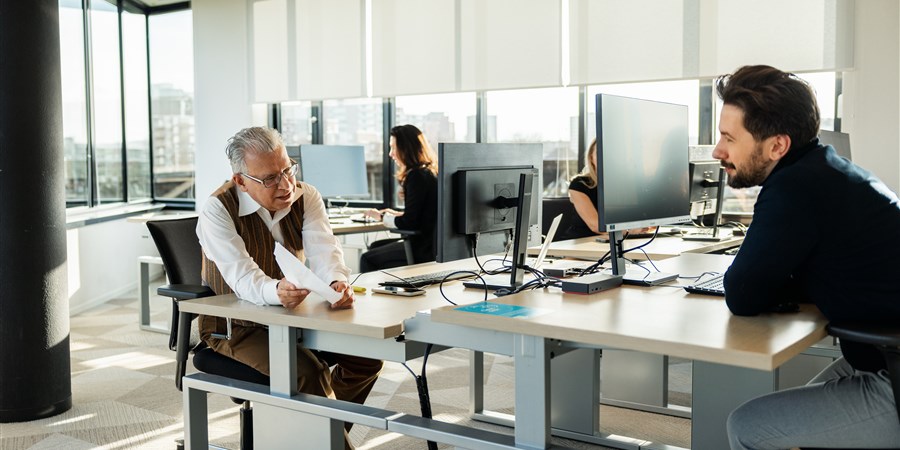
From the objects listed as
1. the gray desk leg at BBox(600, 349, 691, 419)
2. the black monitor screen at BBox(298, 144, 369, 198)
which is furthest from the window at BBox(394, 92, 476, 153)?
the gray desk leg at BBox(600, 349, 691, 419)

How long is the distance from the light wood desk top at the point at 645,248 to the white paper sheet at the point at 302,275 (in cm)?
121

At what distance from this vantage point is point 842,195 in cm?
179

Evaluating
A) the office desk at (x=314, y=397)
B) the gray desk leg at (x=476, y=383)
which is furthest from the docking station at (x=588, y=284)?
the gray desk leg at (x=476, y=383)

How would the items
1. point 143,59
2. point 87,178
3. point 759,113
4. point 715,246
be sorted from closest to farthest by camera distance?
point 759,113 < point 715,246 < point 87,178 < point 143,59

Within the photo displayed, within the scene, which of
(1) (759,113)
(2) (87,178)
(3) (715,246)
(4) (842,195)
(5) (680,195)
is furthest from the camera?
(2) (87,178)

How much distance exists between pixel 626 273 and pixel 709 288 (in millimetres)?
369

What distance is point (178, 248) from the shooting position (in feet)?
9.55

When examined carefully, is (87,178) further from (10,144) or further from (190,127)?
(10,144)

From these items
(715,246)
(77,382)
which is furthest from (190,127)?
(715,246)

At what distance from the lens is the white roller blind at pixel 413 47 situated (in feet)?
21.5

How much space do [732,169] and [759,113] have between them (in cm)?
16

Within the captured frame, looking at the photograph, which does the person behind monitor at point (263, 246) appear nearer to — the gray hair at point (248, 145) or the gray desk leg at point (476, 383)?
the gray hair at point (248, 145)

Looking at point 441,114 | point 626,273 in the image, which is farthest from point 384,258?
point 626,273

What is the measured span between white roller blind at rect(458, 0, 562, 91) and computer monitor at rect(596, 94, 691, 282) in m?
3.39
